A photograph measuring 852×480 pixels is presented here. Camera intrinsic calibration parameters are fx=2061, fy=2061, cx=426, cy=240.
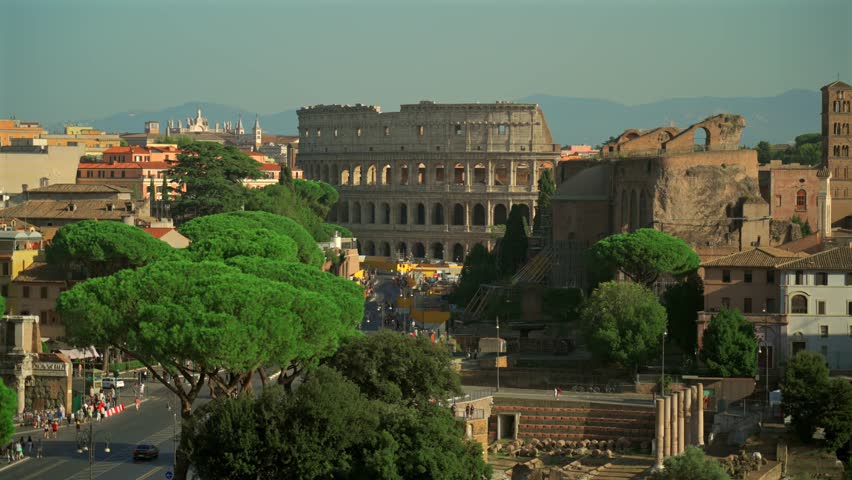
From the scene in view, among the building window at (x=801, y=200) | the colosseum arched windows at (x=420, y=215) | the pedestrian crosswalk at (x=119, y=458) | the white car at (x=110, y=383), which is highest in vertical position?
the colosseum arched windows at (x=420, y=215)

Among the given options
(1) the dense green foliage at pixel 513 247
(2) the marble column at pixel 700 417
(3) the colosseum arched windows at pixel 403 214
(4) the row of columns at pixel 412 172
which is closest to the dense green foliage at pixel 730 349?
(2) the marble column at pixel 700 417

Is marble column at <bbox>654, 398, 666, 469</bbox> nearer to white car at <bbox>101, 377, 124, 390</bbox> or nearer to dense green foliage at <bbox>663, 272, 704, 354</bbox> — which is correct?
dense green foliage at <bbox>663, 272, 704, 354</bbox>

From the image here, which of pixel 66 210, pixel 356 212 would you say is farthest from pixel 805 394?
pixel 356 212

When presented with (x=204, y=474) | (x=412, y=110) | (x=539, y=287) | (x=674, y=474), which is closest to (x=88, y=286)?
(x=204, y=474)

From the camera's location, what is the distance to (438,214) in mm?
158625

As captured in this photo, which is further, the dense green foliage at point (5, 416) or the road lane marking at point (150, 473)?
the road lane marking at point (150, 473)

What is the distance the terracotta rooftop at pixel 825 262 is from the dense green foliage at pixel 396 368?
1566 cm

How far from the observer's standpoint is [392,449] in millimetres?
48656

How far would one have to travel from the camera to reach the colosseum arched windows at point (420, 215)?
519 ft

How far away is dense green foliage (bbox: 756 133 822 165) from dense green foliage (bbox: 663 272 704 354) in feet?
214

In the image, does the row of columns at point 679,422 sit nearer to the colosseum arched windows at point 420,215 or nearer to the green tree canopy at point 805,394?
the green tree canopy at point 805,394

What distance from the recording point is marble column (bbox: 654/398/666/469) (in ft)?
198

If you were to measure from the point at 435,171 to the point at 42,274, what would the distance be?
8270 cm

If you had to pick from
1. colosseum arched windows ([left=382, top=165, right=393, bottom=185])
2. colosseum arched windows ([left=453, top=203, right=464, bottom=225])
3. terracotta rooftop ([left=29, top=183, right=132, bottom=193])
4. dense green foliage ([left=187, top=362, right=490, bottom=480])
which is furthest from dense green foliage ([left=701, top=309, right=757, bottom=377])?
colosseum arched windows ([left=382, top=165, right=393, bottom=185])
